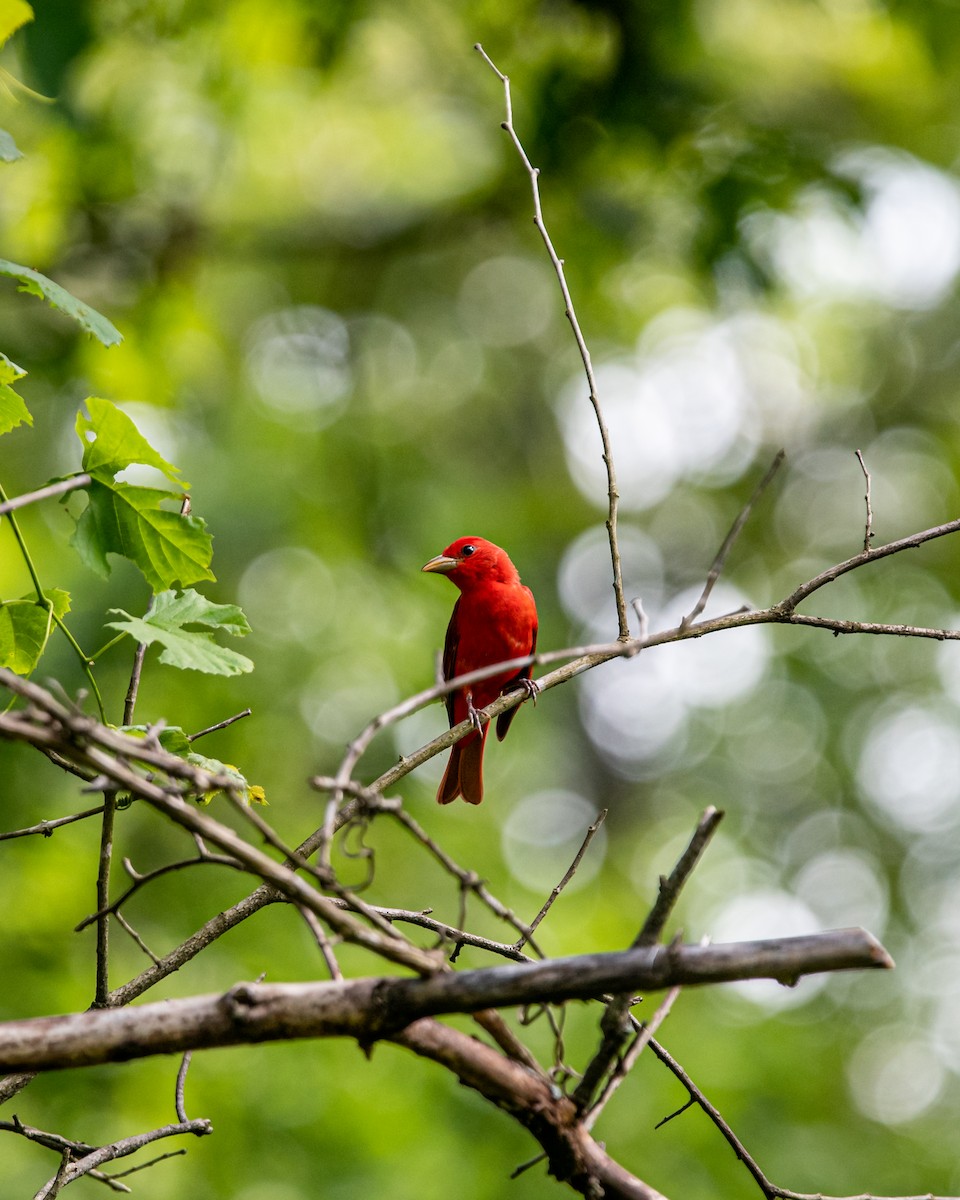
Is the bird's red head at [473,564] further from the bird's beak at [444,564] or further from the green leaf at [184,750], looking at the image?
the green leaf at [184,750]

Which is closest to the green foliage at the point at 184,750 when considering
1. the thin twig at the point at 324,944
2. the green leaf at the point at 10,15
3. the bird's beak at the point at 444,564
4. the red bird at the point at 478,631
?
the thin twig at the point at 324,944

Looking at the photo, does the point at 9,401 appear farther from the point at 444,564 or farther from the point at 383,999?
the point at 444,564

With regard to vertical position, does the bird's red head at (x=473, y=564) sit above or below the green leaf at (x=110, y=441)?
above

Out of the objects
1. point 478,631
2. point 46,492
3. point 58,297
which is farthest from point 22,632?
point 478,631

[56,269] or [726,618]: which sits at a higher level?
[56,269]

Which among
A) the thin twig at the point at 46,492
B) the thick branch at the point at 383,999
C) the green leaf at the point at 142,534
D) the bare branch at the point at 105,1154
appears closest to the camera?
the thick branch at the point at 383,999

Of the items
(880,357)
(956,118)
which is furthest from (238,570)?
(880,357)

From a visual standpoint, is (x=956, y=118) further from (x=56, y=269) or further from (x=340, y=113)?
(x=56, y=269)

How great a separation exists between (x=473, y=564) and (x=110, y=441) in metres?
3.47

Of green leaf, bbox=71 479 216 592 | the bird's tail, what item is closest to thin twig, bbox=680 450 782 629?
green leaf, bbox=71 479 216 592

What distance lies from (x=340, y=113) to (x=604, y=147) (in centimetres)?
583

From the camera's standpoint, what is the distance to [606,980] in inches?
57.7

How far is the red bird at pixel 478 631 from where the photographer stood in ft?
17.6

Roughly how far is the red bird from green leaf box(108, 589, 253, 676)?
121 inches
